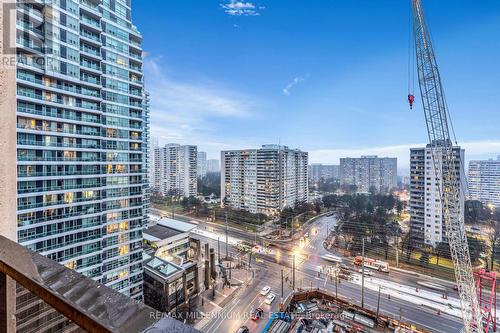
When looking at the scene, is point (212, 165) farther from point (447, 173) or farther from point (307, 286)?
point (447, 173)

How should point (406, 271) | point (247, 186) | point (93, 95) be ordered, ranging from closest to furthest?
point (93, 95) → point (406, 271) → point (247, 186)

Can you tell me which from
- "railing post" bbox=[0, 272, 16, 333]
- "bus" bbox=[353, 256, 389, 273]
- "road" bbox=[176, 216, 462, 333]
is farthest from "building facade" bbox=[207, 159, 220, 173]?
"railing post" bbox=[0, 272, 16, 333]

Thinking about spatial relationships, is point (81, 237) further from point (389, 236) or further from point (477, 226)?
point (477, 226)

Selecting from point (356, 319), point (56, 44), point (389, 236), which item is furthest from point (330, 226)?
point (56, 44)

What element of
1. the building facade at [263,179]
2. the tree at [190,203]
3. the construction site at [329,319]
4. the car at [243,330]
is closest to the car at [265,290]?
the construction site at [329,319]

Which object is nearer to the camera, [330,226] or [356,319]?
[356,319]

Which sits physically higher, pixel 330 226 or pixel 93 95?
pixel 93 95

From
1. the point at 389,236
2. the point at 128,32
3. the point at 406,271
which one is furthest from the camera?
the point at 389,236

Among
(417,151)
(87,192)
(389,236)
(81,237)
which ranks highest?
(417,151)
